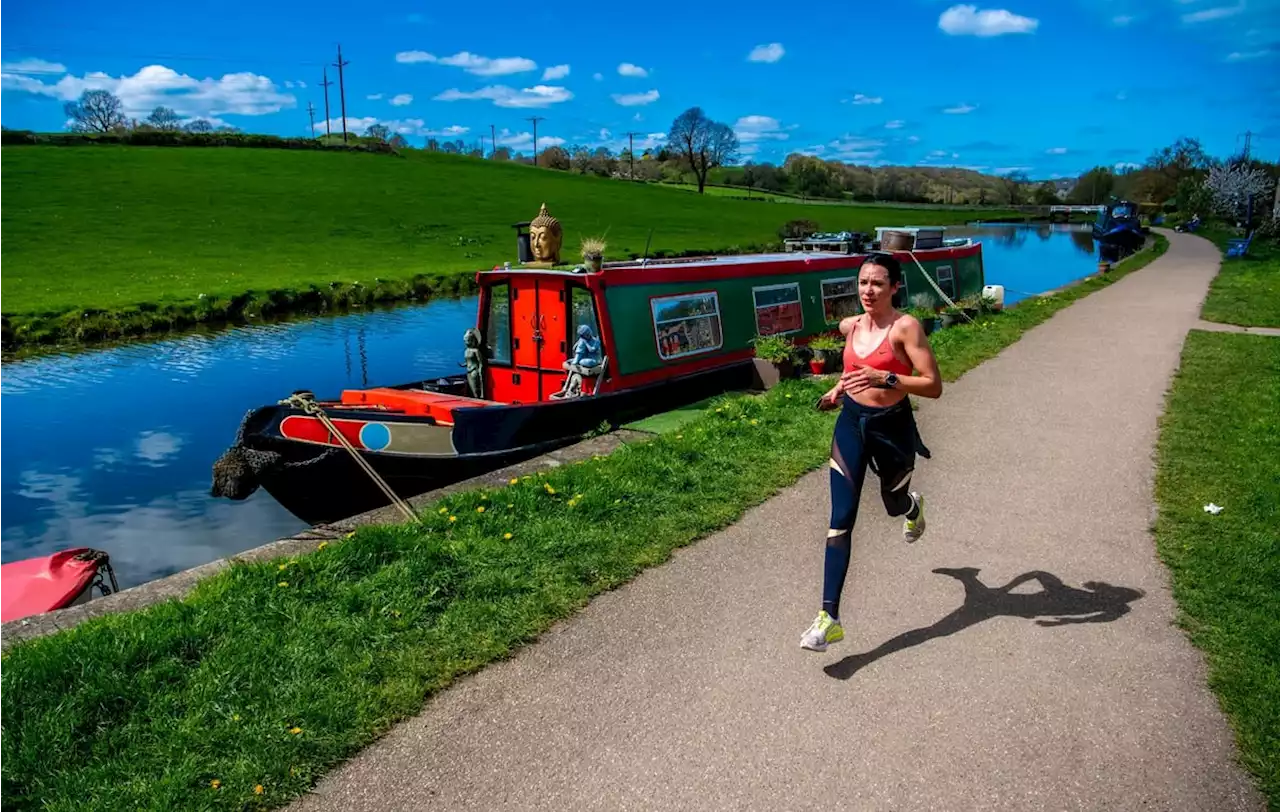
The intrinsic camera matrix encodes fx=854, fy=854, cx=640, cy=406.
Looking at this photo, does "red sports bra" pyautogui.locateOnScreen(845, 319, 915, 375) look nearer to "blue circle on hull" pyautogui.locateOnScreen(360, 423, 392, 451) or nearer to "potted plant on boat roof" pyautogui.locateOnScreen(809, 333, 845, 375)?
"blue circle on hull" pyautogui.locateOnScreen(360, 423, 392, 451)

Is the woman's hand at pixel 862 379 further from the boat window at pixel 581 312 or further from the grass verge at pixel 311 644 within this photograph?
the boat window at pixel 581 312

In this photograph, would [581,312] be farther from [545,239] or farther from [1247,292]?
[1247,292]

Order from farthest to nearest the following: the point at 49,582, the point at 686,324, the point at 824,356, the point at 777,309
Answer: the point at 777,309 → the point at 824,356 → the point at 686,324 → the point at 49,582

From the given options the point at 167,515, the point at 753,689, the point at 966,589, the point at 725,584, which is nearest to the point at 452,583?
the point at 725,584

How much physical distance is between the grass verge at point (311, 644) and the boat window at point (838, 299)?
8.28m

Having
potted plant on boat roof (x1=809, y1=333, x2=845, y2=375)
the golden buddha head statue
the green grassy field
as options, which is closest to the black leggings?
the golden buddha head statue

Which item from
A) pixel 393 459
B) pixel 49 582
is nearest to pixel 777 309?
pixel 393 459

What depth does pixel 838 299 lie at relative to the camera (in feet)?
49.5

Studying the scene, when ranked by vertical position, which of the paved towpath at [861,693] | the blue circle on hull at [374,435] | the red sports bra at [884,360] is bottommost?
the paved towpath at [861,693]

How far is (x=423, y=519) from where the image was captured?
613 centimetres

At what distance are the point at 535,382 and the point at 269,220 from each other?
124ft

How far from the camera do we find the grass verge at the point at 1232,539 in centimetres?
389

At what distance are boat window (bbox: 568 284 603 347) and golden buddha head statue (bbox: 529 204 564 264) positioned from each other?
68cm

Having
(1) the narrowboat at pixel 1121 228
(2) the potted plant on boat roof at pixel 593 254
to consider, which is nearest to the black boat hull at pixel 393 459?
(2) the potted plant on boat roof at pixel 593 254
